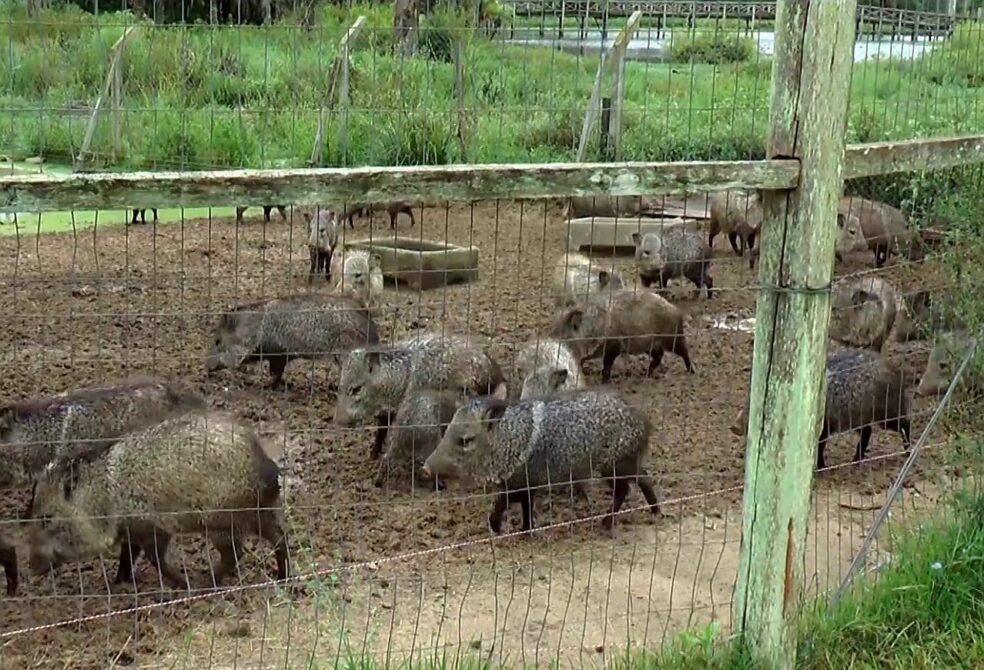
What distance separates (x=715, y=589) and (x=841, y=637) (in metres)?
0.87

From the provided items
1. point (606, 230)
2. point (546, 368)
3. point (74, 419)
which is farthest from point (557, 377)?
point (606, 230)

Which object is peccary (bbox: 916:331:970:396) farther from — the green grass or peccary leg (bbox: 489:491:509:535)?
peccary leg (bbox: 489:491:509:535)

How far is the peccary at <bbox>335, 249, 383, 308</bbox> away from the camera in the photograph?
7975 mm

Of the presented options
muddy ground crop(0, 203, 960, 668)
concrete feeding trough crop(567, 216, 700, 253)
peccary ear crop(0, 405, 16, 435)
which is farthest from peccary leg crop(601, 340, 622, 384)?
peccary ear crop(0, 405, 16, 435)

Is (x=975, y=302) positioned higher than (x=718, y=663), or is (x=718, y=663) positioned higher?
(x=975, y=302)

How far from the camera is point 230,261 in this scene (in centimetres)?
948

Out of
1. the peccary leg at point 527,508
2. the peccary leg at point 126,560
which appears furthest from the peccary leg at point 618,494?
the peccary leg at point 126,560

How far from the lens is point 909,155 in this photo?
379cm

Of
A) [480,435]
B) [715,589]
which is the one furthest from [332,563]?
[715,589]

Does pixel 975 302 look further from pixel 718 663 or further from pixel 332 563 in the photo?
pixel 332 563

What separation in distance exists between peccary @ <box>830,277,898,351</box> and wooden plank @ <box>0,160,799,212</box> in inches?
156

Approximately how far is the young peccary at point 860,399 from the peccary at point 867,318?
3.51ft

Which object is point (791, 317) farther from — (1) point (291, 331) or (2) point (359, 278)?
Result: (2) point (359, 278)

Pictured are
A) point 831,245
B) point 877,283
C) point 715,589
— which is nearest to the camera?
point 831,245
